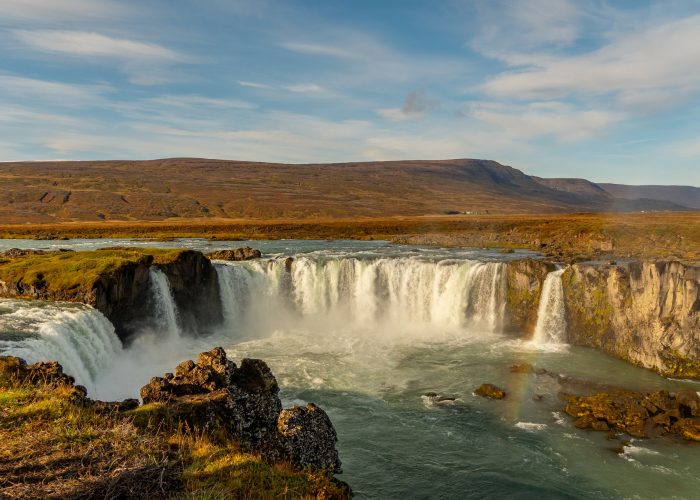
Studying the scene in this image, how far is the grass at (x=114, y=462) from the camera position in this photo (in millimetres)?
7305

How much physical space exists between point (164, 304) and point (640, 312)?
111ft

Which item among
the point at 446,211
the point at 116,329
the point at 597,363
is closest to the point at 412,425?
the point at 597,363

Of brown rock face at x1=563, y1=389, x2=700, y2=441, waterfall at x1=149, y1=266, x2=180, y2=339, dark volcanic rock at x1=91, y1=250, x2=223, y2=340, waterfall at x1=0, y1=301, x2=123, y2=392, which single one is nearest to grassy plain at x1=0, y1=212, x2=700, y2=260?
brown rock face at x1=563, y1=389, x2=700, y2=441

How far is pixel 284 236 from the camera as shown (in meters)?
88.1

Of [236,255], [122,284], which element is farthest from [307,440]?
[236,255]

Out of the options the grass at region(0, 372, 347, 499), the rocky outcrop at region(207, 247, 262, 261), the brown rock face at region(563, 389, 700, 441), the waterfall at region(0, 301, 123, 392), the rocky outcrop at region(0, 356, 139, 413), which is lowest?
the brown rock face at region(563, 389, 700, 441)

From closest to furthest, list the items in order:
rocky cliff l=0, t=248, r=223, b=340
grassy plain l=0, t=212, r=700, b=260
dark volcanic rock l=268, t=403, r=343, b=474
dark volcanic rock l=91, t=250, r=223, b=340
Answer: dark volcanic rock l=268, t=403, r=343, b=474
rocky cliff l=0, t=248, r=223, b=340
dark volcanic rock l=91, t=250, r=223, b=340
grassy plain l=0, t=212, r=700, b=260

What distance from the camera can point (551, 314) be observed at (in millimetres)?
35562

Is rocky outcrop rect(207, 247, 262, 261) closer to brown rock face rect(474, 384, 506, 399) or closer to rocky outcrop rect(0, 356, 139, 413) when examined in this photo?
brown rock face rect(474, 384, 506, 399)

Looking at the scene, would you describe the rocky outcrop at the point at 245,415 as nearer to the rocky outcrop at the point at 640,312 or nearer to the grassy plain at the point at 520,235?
the rocky outcrop at the point at 640,312

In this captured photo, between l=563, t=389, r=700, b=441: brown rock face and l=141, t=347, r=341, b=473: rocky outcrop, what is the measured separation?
581 inches

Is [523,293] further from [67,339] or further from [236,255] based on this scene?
[67,339]

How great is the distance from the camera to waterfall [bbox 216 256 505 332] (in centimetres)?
3981

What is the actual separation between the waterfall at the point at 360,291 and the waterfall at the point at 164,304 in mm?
5589
